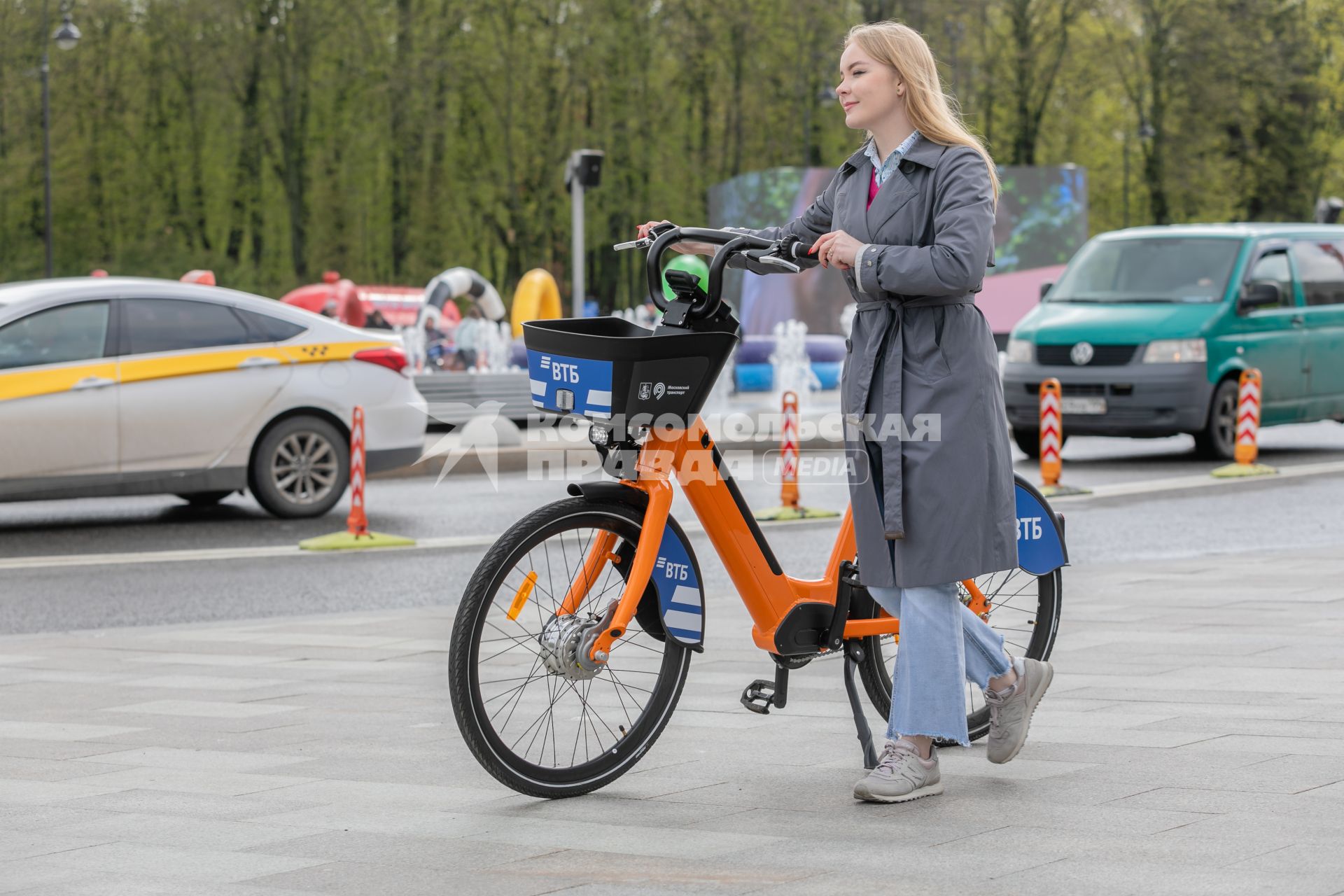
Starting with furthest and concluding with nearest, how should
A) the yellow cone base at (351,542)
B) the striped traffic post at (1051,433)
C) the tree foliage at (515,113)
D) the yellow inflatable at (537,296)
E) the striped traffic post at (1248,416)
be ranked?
the tree foliage at (515,113) → the yellow inflatable at (537,296) → the striped traffic post at (1248,416) → the striped traffic post at (1051,433) → the yellow cone base at (351,542)

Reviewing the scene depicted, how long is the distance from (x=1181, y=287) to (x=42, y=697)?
1193cm

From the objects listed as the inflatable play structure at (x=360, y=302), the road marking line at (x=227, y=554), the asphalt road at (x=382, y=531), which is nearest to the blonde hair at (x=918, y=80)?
the asphalt road at (x=382, y=531)

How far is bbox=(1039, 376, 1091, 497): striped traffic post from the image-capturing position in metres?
12.3

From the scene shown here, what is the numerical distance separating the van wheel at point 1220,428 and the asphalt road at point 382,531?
17cm

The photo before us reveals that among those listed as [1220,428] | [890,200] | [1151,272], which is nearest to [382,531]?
[890,200]

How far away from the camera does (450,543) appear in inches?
411

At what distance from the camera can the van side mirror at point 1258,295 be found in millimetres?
14945

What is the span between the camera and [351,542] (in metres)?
10.3

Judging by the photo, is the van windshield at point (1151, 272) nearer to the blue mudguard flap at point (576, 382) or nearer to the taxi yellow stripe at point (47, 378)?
the taxi yellow stripe at point (47, 378)

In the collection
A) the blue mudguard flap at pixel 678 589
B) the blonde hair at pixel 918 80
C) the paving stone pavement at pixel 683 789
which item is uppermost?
the blonde hair at pixel 918 80

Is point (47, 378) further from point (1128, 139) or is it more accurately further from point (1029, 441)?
point (1128, 139)

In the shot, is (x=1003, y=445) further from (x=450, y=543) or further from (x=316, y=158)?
(x=316, y=158)

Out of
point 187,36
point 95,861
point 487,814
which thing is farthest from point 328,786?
point 187,36

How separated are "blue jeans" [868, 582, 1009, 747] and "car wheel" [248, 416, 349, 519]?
25.3 feet
